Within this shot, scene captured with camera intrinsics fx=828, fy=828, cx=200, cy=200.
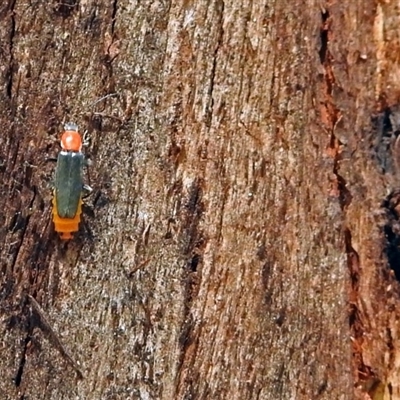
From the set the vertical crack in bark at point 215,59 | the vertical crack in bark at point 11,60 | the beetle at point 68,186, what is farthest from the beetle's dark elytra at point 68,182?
the vertical crack in bark at point 215,59

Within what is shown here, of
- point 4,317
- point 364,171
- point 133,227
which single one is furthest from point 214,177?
point 4,317

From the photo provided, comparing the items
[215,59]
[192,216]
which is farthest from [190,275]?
[215,59]

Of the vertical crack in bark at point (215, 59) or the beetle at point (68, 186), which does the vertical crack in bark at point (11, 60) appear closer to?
the beetle at point (68, 186)

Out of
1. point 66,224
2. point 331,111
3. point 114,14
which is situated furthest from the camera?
point 331,111

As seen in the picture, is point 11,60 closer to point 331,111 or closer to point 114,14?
point 114,14

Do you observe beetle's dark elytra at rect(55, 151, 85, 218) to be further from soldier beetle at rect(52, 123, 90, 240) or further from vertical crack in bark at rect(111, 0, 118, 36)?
vertical crack in bark at rect(111, 0, 118, 36)

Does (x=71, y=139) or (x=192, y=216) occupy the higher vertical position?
(x=71, y=139)

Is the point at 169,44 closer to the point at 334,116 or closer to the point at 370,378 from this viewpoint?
the point at 334,116

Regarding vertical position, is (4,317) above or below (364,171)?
below
